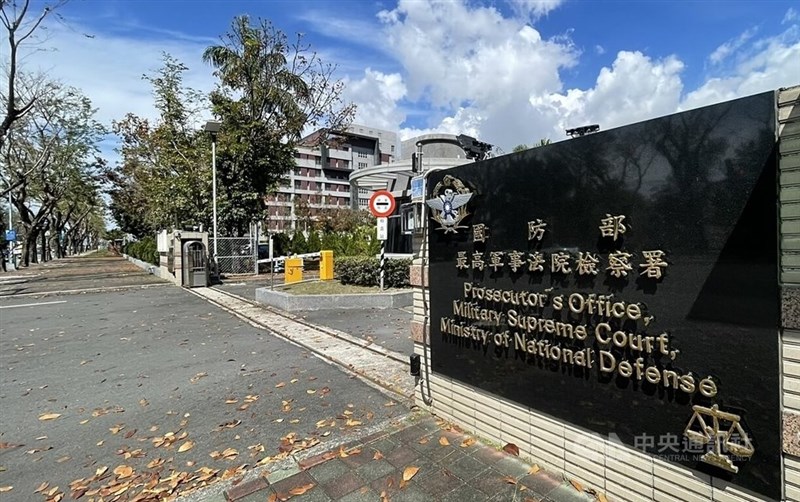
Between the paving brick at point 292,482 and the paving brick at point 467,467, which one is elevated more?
the paving brick at point 467,467

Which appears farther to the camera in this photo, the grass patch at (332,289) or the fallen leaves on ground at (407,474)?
the grass patch at (332,289)

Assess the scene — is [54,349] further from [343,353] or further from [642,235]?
[642,235]

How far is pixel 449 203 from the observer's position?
11.2 ft

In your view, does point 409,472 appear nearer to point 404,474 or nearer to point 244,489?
point 404,474

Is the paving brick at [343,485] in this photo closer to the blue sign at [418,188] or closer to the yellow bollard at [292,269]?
the blue sign at [418,188]

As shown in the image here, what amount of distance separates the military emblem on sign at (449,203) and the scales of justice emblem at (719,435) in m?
1.95

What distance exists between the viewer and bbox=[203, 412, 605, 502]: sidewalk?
2.55m

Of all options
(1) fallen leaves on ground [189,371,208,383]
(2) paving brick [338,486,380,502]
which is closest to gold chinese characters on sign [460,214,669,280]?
(2) paving brick [338,486,380,502]

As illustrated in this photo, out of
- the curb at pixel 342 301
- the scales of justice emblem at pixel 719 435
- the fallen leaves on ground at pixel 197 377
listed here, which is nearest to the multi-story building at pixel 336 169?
the curb at pixel 342 301

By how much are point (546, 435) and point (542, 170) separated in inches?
72.1

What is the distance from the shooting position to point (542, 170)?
2711mm

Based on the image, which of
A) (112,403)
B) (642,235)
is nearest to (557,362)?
(642,235)

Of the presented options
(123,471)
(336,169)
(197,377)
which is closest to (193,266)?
(197,377)

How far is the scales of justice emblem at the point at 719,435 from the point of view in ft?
6.21
